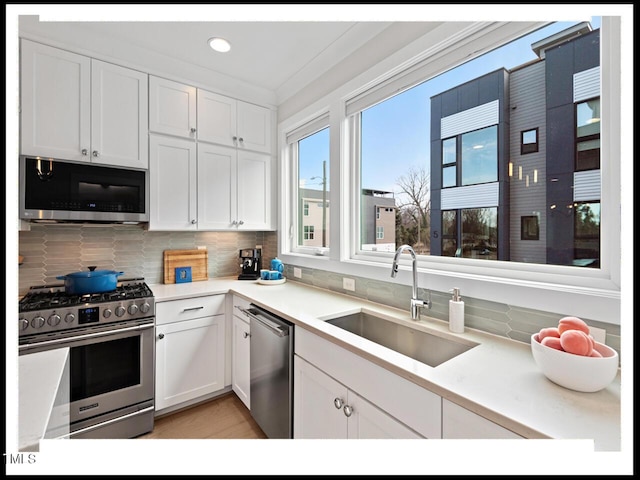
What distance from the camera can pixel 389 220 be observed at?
1908mm

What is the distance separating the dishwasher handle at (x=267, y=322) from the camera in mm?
1534

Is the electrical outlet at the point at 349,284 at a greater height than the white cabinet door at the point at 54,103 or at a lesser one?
lesser

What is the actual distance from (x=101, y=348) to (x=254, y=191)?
5.31ft

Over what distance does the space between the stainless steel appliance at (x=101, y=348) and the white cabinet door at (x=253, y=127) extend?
1.52 m

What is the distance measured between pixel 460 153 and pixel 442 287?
0.71 meters

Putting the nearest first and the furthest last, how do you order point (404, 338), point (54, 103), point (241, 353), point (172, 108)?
point (404, 338), point (54, 103), point (241, 353), point (172, 108)

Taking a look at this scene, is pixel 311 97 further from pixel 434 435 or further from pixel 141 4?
pixel 434 435

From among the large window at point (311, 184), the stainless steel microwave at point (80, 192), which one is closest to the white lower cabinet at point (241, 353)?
the large window at point (311, 184)

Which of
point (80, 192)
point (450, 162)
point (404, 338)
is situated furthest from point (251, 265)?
point (450, 162)

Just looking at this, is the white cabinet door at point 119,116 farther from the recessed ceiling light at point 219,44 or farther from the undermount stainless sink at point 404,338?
the undermount stainless sink at point 404,338

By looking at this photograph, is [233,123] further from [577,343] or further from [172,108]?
[577,343]

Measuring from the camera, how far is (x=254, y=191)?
266 centimetres

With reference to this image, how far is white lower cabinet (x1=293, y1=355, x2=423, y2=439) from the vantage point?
1.03 metres

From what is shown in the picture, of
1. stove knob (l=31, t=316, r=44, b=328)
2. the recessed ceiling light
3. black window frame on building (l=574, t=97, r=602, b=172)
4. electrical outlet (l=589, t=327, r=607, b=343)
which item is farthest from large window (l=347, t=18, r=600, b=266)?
stove knob (l=31, t=316, r=44, b=328)
